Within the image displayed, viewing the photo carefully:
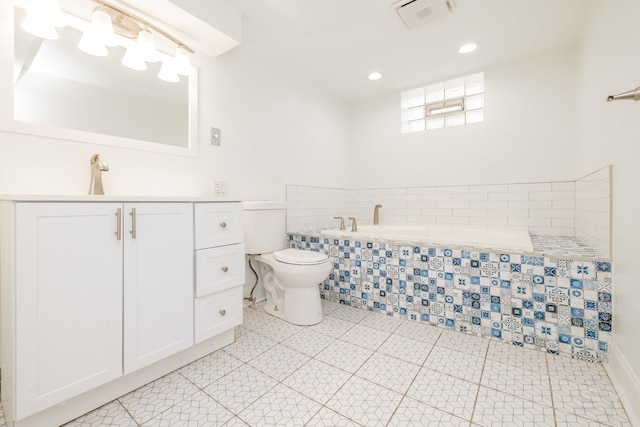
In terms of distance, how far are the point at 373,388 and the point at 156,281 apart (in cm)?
111

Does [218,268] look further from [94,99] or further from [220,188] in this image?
[94,99]

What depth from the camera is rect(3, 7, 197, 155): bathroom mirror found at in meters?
1.31

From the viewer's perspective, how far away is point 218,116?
2.13 m

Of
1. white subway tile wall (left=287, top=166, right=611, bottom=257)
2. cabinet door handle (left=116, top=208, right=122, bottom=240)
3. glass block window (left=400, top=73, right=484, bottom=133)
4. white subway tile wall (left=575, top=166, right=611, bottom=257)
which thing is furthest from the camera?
glass block window (left=400, top=73, right=484, bottom=133)

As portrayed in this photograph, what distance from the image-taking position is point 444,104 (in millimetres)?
2994

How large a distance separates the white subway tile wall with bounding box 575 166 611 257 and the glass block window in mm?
1154

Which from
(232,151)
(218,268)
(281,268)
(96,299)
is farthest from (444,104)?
(96,299)

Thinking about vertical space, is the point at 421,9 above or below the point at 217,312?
above

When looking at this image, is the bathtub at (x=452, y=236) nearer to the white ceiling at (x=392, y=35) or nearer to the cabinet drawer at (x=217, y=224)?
the cabinet drawer at (x=217, y=224)

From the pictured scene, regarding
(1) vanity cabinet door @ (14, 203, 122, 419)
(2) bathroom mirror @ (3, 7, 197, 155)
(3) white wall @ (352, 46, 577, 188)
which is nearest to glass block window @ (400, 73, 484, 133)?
(3) white wall @ (352, 46, 577, 188)

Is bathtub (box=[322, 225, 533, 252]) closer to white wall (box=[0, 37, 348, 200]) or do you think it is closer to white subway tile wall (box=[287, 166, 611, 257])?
white subway tile wall (box=[287, 166, 611, 257])

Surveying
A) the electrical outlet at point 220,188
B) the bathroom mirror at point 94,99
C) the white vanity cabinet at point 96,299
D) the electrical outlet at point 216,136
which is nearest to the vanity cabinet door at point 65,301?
the white vanity cabinet at point 96,299

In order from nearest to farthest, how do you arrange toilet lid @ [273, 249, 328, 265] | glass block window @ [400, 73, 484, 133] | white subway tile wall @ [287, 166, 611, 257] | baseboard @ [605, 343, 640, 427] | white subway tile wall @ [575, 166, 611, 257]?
baseboard @ [605, 343, 640, 427] < white subway tile wall @ [575, 166, 611, 257] < toilet lid @ [273, 249, 328, 265] < white subway tile wall @ [287, 166, 611, 257] < glass block window @ [400, 73, 484, 133]

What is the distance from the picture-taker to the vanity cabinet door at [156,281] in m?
1.22
